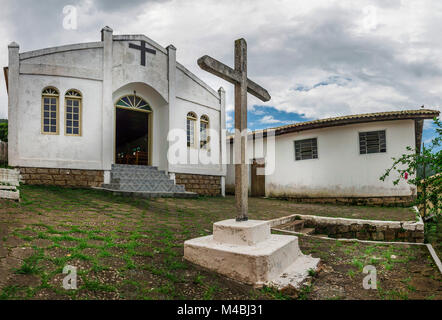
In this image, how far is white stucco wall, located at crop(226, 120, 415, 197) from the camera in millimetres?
11664

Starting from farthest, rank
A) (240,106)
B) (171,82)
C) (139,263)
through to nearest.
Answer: (171,82) → (240,106) → (139,263)

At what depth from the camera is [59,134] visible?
1005 cm

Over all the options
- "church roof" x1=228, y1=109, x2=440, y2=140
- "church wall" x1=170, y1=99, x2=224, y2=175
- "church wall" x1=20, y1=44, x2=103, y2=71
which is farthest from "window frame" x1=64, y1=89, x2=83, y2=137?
"church roof" x1=228, y1=109, x2=440, y2=140

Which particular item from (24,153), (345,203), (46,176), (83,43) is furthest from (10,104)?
(345,203)

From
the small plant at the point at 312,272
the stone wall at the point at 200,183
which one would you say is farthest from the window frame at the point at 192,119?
the small plant at the point at 312,272

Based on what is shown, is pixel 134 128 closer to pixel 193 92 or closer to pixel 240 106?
pixel 193 92

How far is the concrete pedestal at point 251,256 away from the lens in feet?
9.92

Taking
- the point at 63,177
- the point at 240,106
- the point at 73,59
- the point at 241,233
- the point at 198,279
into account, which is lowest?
the point at 198,279

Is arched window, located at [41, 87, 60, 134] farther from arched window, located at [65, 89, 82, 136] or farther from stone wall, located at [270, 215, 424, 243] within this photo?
stone wall, located at [270, 215, 424, 243]

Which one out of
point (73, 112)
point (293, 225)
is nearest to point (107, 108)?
point (73, 112)

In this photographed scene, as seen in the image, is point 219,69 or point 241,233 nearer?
point 241,233

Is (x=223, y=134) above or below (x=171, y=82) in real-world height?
below

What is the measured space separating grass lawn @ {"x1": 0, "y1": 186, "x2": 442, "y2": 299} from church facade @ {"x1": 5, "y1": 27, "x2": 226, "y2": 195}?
188 inches

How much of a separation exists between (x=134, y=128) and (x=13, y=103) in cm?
838
